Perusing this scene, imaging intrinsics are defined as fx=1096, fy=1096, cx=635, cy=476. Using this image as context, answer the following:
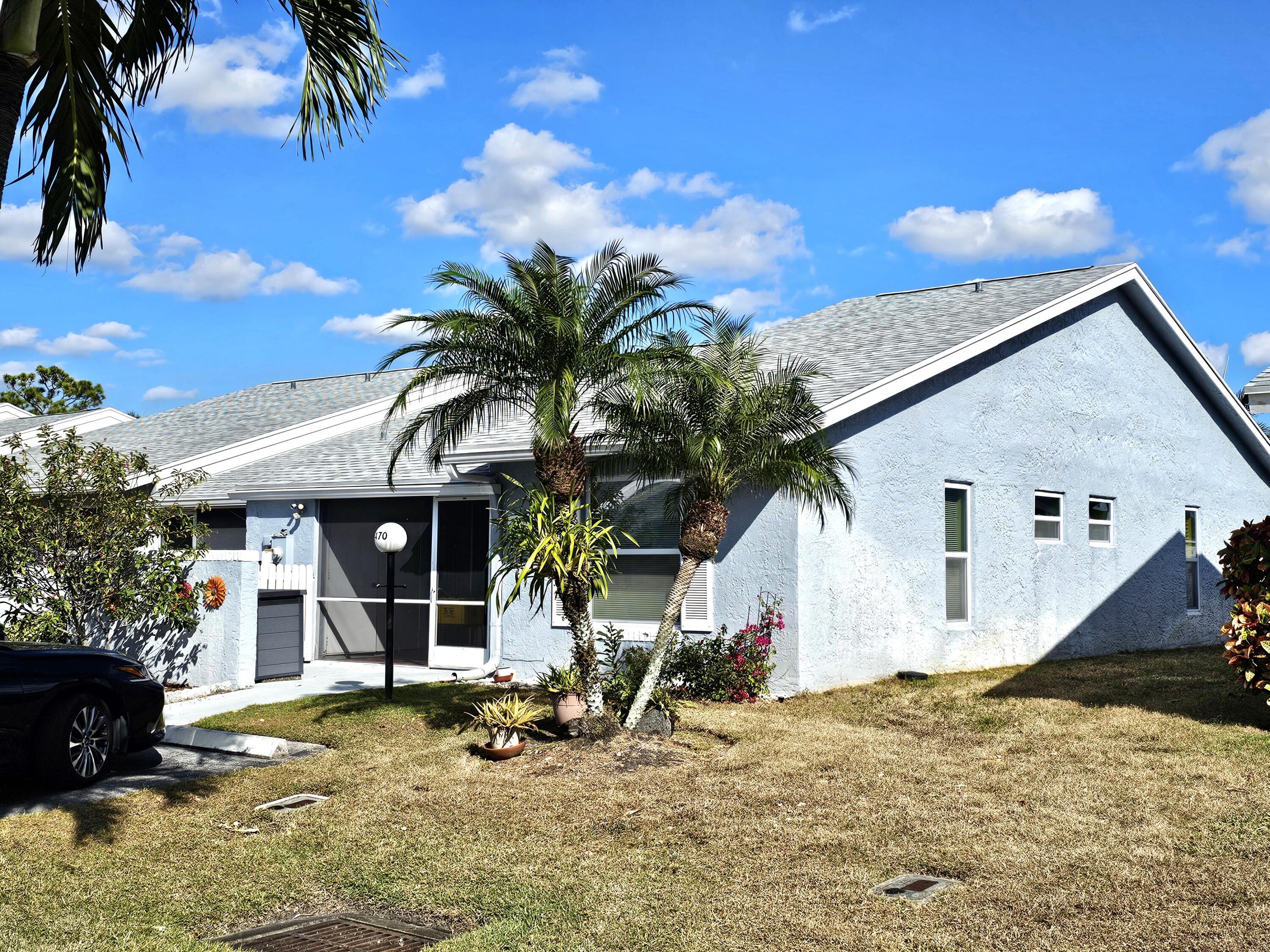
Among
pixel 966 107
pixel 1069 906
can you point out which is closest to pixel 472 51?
pixel 966 107

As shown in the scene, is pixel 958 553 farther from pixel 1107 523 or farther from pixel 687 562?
pixel 687 562

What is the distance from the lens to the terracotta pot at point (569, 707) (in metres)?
10.1

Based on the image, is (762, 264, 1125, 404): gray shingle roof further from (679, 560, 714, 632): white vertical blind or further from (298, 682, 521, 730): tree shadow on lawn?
(298, 682, 521, 730): tree shadow on lawn

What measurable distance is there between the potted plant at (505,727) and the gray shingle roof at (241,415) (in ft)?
41.1

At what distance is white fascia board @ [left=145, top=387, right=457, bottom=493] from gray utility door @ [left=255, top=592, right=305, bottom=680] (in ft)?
15.8

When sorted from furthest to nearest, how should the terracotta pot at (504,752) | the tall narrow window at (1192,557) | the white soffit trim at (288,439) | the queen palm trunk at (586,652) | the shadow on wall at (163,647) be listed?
the white soffit trim at (288,439) < the tall narrow window at (1192,557) < the shadow on wall at (163,647) < the queen palm trunk at (586,652) < the terracotta pot at (504,752)

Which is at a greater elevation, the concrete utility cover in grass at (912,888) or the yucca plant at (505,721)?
the yucca plant at (505,721)

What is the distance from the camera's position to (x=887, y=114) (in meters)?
14.1

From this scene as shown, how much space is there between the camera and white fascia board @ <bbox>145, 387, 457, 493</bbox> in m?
19.8

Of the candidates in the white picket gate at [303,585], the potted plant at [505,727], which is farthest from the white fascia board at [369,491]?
the potted plant at [505,727]

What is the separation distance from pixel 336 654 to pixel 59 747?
8731 mm

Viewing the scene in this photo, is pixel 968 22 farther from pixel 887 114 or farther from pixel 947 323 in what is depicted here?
pixel 947 323

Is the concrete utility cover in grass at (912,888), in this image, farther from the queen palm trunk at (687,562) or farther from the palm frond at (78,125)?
the palm frond at (78,125)

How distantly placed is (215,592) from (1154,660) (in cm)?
1298
